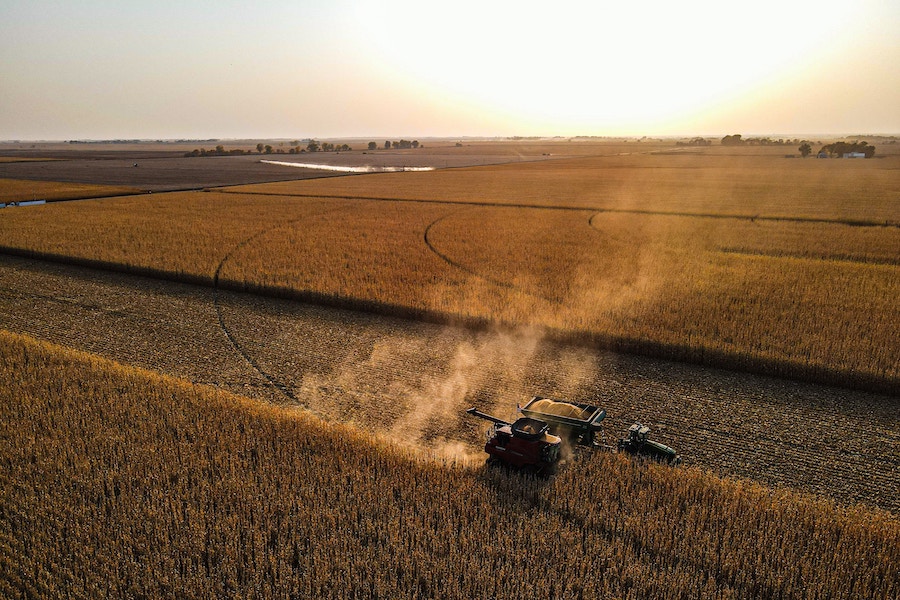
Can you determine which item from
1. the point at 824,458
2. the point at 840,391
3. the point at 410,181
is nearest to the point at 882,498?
Answer: the point at 824,458

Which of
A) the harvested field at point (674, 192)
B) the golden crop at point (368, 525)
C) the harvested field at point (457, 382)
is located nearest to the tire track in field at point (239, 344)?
the harvested field at point (457, 382)

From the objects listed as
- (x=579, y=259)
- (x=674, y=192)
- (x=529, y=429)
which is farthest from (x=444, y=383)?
(x=674, y=192)

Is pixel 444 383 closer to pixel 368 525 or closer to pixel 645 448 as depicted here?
pixel 645 448

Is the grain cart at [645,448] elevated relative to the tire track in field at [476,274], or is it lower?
lower

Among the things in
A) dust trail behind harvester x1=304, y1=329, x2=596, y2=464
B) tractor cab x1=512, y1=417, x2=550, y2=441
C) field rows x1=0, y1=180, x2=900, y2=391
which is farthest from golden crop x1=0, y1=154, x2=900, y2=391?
tractor cab x1=512, y1=417, x2=550, y2=441

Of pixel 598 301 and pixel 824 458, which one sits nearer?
pixel 824 458

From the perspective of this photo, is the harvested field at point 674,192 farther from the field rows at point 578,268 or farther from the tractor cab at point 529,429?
the tractor cab at point 529,429

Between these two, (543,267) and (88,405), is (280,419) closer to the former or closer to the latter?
(88,405)

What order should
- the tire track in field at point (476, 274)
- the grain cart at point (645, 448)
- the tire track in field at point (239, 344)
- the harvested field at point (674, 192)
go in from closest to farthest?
the grain cart at point (645, 448) → the tire track in field at point (239, 344) → the tire track in field at point (476, 274) → the harvested field at point (674, 192)
